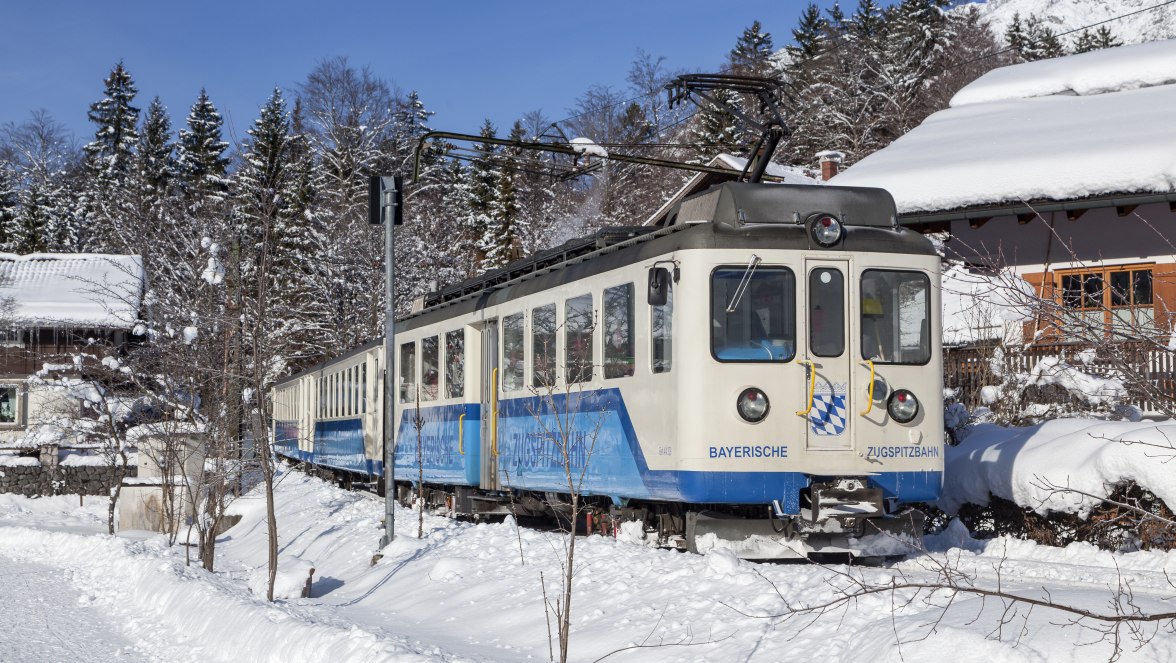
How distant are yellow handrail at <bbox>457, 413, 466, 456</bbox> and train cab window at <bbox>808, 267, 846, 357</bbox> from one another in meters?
5.83

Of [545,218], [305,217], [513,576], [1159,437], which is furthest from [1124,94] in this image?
[545,218]

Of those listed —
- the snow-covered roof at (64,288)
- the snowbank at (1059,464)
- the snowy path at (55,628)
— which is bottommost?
the snowy path at (55,628)

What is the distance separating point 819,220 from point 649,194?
48616 mm

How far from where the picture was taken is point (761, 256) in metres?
10.3

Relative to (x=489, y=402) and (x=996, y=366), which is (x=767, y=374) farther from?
(x=996, y=366)

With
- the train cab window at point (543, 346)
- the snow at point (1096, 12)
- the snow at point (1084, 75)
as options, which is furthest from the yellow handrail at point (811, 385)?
the snow at point (1096, 12)

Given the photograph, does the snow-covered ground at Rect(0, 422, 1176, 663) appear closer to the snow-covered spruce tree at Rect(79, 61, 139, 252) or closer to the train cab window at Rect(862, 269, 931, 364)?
the train cab window at Rect(862, 269, 931, 364)

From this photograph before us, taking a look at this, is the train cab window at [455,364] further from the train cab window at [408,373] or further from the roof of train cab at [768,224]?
the roof of train cab at [768,224]

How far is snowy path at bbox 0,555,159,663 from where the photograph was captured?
38.1 feet

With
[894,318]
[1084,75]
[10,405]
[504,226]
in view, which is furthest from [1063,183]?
[504,226]

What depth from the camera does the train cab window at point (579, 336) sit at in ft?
38.9

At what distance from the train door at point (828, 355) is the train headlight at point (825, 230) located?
16cm

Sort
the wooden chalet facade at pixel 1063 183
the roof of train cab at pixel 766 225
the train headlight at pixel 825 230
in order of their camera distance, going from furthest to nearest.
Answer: the wooden chalet facade at pixel 1063 183 < the train headlight at pixel 825 230 < the roof of train cab at pixel 766 225

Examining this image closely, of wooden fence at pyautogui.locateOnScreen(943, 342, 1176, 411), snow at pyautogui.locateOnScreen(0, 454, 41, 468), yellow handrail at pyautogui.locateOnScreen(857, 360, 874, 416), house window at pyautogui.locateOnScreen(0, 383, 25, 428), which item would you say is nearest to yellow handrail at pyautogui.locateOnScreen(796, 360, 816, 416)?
yellow handrail at pyautogui.locateOnScreen(857, 360, 874, 416)
